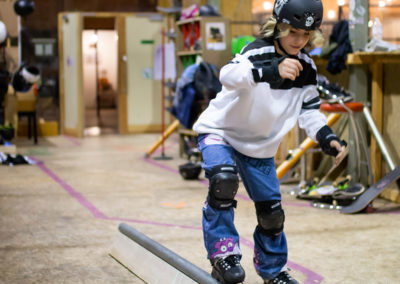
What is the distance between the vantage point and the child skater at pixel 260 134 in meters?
2.95

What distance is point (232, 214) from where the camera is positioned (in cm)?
310

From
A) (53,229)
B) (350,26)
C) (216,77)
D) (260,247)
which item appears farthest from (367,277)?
(216,77)

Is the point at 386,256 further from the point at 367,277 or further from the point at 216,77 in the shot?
the point at 216,77

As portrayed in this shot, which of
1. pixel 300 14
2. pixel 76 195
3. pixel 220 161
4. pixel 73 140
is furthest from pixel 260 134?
pixel 73 140

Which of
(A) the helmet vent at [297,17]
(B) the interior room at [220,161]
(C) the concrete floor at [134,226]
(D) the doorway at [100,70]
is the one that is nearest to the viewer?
→ (A) the helmet vent at [297,17]

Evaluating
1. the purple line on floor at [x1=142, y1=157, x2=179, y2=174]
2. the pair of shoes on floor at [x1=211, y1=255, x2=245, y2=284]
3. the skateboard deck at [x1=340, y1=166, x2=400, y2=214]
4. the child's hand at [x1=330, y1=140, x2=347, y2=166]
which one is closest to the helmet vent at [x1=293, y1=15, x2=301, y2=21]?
the child's hand at [x1=330, y1=140, x2=347, y2=166]

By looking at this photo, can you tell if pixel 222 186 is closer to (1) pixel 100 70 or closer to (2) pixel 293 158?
(2) pixel 293 158

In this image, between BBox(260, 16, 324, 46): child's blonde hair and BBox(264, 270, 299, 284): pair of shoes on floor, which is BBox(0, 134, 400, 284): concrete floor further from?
BBox(260, 16, 324, 46): child's blonde hair

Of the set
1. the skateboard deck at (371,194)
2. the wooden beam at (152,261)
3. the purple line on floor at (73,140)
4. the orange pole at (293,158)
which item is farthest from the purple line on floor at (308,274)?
the purple line on floor at (73,140)

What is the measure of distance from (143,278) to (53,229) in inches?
59.2

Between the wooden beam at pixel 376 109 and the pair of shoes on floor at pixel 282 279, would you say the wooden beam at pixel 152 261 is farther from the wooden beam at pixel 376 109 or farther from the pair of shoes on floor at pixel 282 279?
the wooden beam at pixel 376 109

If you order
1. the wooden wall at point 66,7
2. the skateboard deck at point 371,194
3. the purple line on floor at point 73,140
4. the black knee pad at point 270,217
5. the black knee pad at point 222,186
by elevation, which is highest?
the wooden wall at point 66,7

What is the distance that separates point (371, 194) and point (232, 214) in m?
2.47

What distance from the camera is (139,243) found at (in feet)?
11.9
